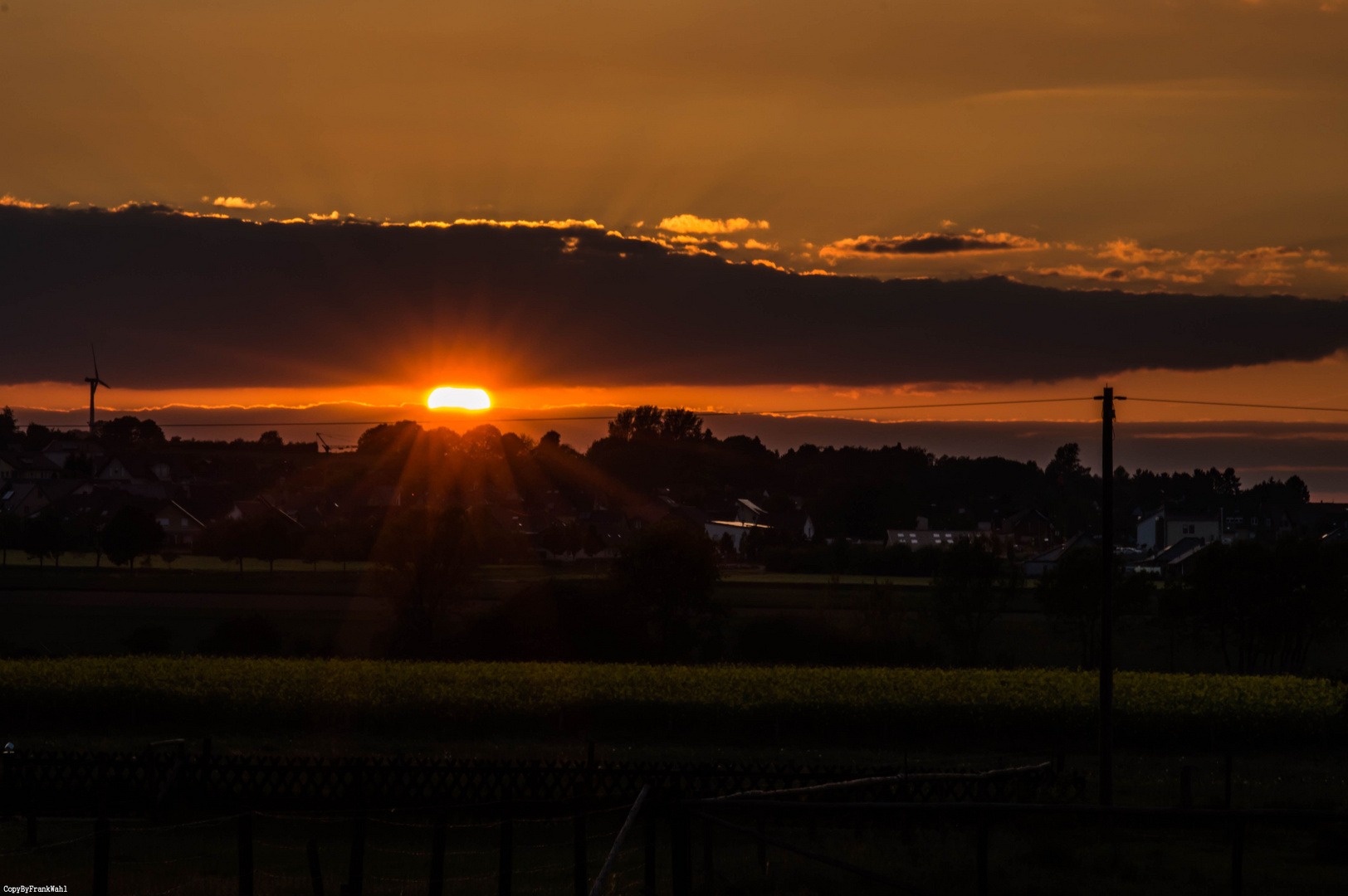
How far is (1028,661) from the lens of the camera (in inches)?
2687

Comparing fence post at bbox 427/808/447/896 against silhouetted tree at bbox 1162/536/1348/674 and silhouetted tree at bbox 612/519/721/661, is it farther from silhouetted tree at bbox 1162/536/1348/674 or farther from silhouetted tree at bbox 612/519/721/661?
silhouetted tree at bbox 1162/536/1348/674

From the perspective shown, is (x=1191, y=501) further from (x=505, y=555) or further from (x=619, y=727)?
(x=619, y=727)

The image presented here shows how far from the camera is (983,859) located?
12.4 meters

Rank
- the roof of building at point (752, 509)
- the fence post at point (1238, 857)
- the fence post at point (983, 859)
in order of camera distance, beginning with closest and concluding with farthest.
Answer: the fence post at point (1238, 857), the fence post at point (983, 859), the roof of building at point (752, 509)

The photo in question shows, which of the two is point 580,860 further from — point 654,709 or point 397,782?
point 654,709

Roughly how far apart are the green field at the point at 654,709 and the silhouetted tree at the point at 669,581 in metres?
22.1

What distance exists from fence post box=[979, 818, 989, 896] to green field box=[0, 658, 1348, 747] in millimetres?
26056

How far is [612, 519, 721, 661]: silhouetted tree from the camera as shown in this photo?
211ft

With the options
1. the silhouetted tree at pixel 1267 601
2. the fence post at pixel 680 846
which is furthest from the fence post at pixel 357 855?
the silhouetted tree at pixel 1267 601

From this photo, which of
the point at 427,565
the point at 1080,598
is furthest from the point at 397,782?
the point at 1080,598

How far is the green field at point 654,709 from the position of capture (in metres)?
38.5

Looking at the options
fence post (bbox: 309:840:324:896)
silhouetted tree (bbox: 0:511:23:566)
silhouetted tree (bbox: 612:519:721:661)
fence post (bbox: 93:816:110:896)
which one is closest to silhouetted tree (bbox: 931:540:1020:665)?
silhouetted tree (bbox: 612:519:721:661)

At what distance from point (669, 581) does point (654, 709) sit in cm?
2551

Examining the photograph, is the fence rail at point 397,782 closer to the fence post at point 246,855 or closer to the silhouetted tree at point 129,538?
the fence post at point 246,855
